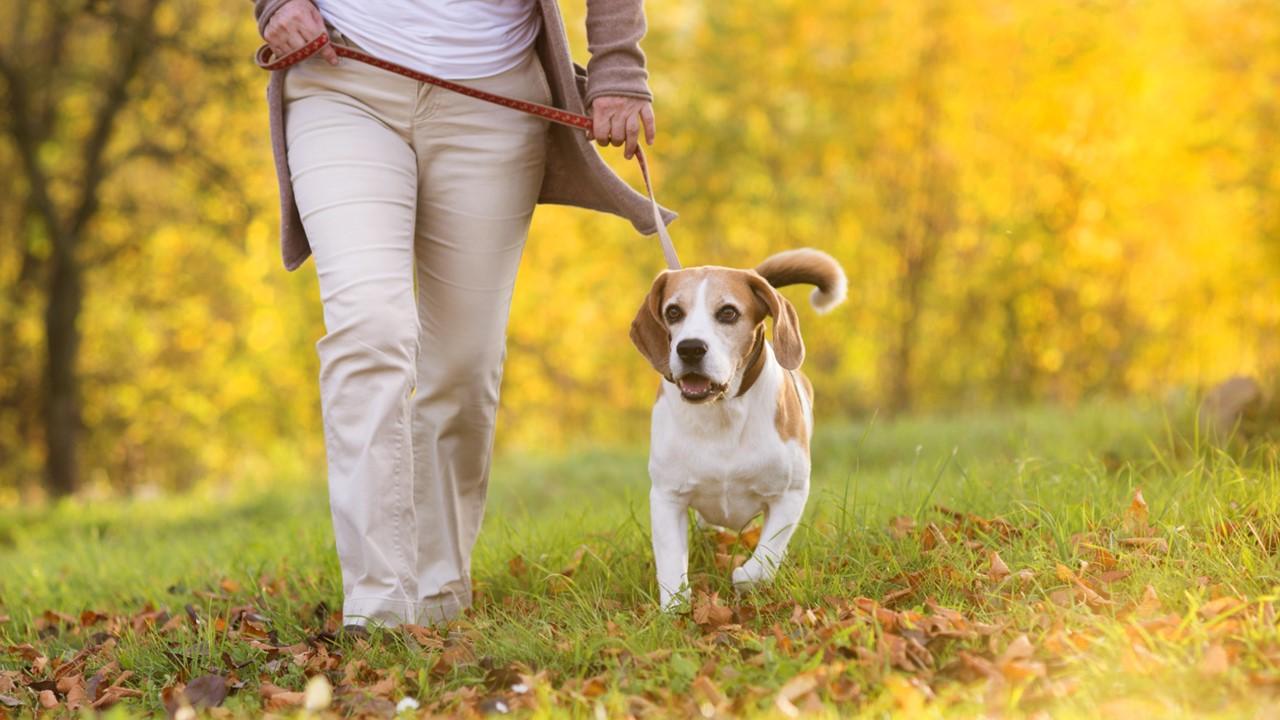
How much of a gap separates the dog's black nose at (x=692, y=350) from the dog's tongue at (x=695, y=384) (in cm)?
5

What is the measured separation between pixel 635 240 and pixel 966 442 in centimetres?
652

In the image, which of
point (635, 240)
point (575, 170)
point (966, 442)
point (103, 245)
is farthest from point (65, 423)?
point (575, 170)

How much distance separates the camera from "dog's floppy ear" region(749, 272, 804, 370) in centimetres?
349

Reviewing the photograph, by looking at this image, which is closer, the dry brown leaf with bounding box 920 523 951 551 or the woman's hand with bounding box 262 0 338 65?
the woman's hand with bounding box 262 0 338 65

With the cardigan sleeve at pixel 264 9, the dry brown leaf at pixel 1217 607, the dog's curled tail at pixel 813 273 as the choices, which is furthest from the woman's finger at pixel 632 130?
the dry brown leaf at pixel 1217 607

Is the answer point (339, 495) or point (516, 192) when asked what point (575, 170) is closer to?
point (516, 192)

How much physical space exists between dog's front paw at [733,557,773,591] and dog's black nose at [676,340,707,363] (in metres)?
0.56

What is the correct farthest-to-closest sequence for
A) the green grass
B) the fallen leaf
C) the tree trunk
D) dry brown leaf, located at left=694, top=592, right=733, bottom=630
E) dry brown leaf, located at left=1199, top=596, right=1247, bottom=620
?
the tree trunk, dry brown leaf, located at left=694, top=592, right=733, bottom=630, the fallen leaf, dry brown leaf, located at left=1199, top=596, right=1247, bottom=620, the green grass

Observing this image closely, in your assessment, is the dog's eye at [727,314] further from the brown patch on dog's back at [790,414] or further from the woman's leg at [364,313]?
the woman's leg at [364,313]

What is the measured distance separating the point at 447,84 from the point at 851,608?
1672 millimetres

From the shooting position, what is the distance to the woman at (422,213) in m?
3.28

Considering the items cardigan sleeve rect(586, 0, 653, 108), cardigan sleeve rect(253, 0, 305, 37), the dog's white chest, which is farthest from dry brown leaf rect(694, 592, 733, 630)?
cardigan sleeve rect(253, 0, 305, 37)

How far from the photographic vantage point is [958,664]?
270cm

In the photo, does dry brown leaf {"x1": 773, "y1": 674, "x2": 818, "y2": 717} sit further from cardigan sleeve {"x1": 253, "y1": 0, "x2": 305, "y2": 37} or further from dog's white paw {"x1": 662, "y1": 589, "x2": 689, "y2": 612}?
cardigan sleeve {"x1": 253, "y1": 0, "x2": 305, "y2": 37}
